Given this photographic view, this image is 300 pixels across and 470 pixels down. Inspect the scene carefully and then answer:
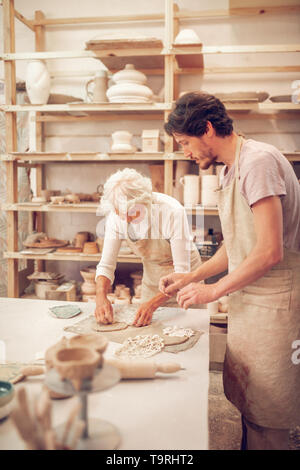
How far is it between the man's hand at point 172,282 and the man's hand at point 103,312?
26 centimetres

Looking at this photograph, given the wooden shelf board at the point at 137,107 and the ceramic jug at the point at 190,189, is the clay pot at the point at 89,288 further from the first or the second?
the wooden shelf board at the point at 137,107

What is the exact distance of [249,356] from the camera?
161cm

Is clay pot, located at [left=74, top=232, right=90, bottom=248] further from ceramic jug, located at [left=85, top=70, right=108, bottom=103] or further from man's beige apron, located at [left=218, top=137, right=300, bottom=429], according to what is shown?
man's beige apron, located at [left=218, top=137, right=300, bottom=429]

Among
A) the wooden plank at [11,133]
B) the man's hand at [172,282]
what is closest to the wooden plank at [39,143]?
the wooden plank at [11,133]

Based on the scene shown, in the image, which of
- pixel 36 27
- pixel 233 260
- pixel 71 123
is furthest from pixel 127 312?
pixel 36 27

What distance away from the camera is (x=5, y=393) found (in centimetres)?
104

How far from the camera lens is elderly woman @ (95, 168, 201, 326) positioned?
211 centimetres

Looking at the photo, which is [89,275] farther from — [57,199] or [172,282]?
[172,282]

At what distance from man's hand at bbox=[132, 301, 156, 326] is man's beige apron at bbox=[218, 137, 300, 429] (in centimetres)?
41

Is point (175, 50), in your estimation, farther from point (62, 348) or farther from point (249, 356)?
point (62, 348)

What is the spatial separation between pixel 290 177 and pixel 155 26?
2851 mm

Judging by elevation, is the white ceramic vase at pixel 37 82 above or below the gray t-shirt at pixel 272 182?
above

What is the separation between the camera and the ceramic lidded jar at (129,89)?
321 cm
